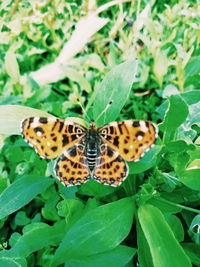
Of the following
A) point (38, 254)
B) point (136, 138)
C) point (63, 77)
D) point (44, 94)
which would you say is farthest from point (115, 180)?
point (63, 77)

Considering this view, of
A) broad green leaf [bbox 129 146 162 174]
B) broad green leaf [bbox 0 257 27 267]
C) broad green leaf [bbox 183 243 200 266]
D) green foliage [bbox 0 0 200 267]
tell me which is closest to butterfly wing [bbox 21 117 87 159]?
green foliage [bbox 0 0 200 267]

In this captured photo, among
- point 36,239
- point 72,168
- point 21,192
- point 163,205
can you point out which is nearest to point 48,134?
point 72,168

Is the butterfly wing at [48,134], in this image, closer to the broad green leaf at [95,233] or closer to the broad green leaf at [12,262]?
the broad green leaf at [95,233]

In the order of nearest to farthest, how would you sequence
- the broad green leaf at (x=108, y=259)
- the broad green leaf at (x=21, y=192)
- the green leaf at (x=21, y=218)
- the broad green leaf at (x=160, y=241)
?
the broad green leaf at (x=160, y=241) → the broad green leaf at (x=108, y=259) → the broad green leaf at (x=21, y=192) → the green leaf at (x=21, y=218)

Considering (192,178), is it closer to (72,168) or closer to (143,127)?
(143,127)

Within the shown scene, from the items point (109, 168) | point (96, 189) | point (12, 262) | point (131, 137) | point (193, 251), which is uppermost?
point (131, 137)

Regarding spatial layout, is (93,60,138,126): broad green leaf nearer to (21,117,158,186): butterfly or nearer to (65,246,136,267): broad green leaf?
(21,117,158,186): butterfly

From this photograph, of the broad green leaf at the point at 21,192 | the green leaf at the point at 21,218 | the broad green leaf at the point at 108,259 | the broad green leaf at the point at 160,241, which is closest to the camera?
the broad green leaf at the point at 160,241

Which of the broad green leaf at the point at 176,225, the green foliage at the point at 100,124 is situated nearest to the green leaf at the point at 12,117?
the green foliage at the point at 100,124
